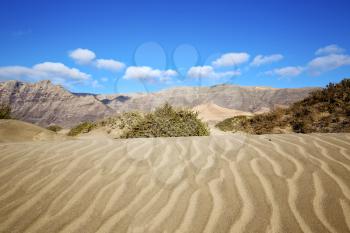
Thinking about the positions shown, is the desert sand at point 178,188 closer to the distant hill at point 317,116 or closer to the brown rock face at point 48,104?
the distant hill at point 317,116

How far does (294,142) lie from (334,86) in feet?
29.5

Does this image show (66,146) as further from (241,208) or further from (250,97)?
(250,97)

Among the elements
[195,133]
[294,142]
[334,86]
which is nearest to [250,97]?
[334,86]

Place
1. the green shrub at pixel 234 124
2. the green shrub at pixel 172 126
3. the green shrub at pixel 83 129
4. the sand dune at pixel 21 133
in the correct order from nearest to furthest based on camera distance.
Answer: the sand dune at pixel 21 133
the green shrub at pixel 172 126
the green shrub at pixel 83 129
the green shrub at pixel 234 124

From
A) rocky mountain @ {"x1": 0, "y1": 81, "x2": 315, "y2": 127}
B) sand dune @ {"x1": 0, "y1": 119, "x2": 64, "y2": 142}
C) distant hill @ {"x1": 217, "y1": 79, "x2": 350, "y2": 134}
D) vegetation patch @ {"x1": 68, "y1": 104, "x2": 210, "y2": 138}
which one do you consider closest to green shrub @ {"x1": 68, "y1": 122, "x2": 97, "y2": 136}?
vegetation patch @ {"x1": 68, "y1": 104, "x2": 210, "y2": 138}

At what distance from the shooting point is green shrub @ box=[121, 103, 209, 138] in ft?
26.7

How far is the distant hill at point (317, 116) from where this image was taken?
9406mm

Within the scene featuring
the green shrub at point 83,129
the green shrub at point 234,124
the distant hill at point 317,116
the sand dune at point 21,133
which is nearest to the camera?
the sand dune at point 21,133

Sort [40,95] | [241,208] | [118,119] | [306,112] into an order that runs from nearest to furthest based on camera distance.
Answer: [241,208], [306,112], [118,119], [40,95]

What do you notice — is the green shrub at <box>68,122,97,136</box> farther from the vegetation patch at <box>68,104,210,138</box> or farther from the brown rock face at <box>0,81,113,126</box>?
the brown rock face at <box>0,81,113,126</box>

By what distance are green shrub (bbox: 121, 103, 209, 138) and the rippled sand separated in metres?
3.83

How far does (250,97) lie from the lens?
48531mm

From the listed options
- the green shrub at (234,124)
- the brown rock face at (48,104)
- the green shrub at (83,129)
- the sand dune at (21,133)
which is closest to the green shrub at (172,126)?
the sand dune at (21,133)

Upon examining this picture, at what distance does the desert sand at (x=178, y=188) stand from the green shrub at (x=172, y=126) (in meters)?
3.80
